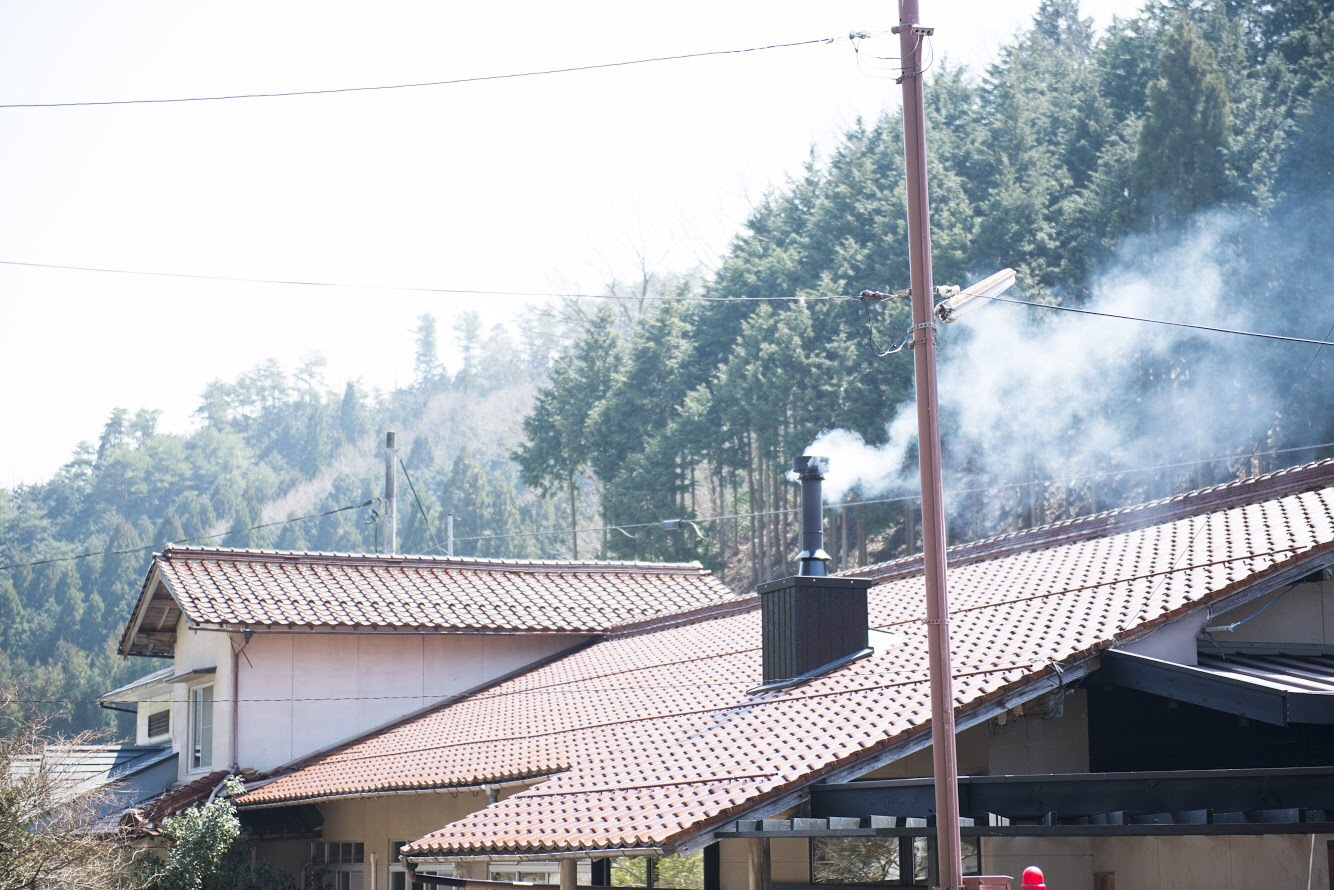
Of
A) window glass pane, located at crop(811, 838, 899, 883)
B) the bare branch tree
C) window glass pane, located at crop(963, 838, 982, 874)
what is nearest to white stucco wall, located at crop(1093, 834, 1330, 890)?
window glass pane, located at crop(963, 838, 982, 874)

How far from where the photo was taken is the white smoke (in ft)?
114

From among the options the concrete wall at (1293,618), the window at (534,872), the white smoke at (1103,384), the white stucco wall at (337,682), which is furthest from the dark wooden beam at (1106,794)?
the white smoke at (1103,384)

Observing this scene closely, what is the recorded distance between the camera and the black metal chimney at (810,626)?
13.9 m

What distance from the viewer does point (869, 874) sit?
11594mm

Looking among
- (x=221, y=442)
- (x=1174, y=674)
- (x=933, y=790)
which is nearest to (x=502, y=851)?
(x=933, y=790)

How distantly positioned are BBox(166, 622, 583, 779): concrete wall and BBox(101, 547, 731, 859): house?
0.06ft

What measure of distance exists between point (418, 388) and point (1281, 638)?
373ft

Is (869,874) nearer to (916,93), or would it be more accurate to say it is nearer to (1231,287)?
(916,93)

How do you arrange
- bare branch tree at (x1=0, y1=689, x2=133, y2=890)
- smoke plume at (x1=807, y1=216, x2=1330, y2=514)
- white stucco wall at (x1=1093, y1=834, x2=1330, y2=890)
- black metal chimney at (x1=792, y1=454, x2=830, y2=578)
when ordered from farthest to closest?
smoke plume at (x1=807, y1=216, x2=1330, y2=514) < bare branch tree at (x1=0, y1=689, x2=133, y2=890) < black metal chimney at (x1=792, y1=454, x2=830, y2=578) < white stucco wall at (x1=1093, y1=834, x2=1330, y2=890)

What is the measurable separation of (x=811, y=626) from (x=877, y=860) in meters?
2.89

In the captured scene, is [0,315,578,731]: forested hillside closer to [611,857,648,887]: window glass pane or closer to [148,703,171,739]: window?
[148,703,171,739]: window

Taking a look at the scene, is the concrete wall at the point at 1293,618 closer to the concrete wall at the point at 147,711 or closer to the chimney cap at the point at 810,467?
the chimney cap at the point at 810,467

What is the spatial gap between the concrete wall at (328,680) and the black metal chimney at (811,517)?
8108 millimetres

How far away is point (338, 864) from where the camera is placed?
63.8ft
